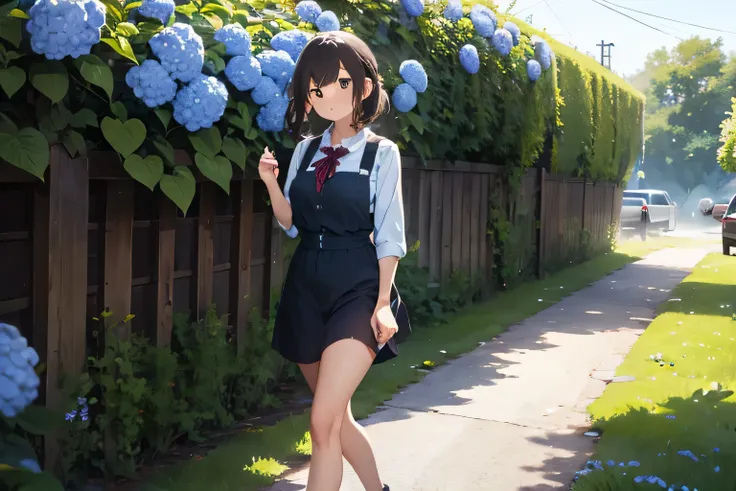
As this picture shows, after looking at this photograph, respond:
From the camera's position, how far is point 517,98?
1086 centimetres

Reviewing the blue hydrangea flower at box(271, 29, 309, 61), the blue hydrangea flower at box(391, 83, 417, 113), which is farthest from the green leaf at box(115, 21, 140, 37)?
the blue hydrangea flower at box(391, 83, 417, 113)

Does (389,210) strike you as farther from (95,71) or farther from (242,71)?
(242,71)

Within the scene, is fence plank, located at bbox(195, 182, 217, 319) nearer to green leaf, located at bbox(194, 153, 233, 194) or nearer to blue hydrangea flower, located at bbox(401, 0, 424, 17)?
green leaf, located at bbox(194, 153, 233, 194)

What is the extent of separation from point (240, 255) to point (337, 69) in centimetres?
233

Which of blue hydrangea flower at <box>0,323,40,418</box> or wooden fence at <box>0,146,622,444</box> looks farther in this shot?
wooden fence at <box>0,146,622,444</box>

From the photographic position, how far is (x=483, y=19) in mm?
9594

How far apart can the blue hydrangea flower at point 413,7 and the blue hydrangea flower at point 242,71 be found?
3683 millimetres

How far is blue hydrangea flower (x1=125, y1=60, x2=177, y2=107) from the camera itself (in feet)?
13.3

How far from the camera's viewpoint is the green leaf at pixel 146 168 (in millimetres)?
3990

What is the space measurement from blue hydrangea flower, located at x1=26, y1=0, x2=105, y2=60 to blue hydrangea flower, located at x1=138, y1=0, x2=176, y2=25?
0.63 metres

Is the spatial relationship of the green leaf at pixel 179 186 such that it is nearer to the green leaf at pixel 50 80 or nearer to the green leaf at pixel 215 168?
the green leaf at pixel 215 168

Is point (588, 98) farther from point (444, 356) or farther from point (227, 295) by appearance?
point (227, 295)

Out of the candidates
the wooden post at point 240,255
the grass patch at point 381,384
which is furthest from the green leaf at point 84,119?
the grass patch at point 381,384

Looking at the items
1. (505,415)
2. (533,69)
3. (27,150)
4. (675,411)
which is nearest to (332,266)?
(27,150)
